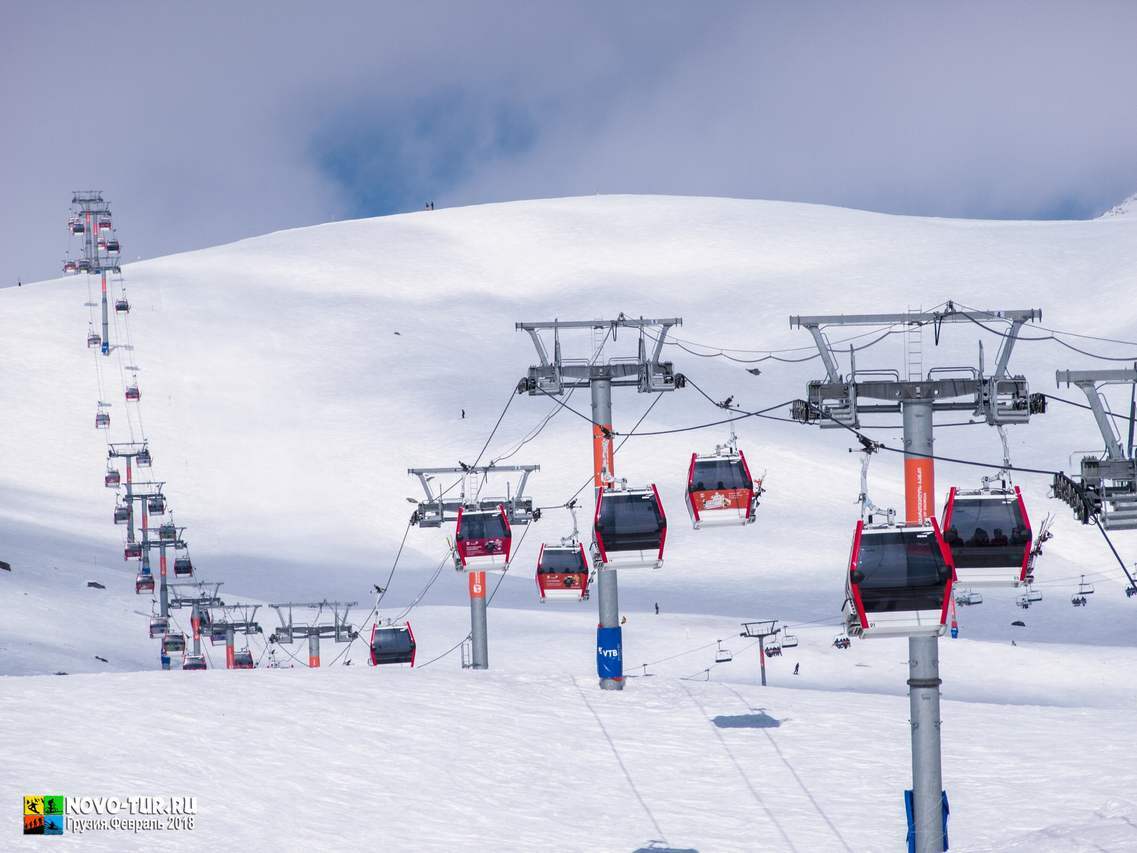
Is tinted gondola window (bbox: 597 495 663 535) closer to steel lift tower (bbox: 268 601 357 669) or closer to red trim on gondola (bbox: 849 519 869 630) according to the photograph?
red trim on gondola (bbox: 849 519 869 630)

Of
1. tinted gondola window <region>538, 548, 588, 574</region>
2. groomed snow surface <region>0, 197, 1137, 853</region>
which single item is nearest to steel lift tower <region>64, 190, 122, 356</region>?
groomed snow surface <region>0, 197, 1137, 853</region>

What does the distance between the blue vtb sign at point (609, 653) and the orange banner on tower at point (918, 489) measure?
37.6 ft

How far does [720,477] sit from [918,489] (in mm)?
7184

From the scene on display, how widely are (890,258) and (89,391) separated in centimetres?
6599

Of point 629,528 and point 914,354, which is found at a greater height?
point 914,354

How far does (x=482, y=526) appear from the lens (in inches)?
1303

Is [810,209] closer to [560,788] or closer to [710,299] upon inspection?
[710,299]

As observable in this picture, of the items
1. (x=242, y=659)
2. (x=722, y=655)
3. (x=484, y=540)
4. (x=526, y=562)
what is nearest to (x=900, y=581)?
(x=484, y=540)

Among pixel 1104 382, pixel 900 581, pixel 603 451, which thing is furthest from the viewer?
pixel 603 451

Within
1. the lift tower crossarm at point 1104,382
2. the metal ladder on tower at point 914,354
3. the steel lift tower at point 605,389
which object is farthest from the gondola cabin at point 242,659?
the lift tower crossarm at point 1104,382

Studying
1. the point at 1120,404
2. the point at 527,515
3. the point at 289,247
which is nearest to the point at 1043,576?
the point at 1120,404

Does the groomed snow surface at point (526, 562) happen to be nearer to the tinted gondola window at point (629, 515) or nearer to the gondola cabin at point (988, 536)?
the gondola cabin at point (988, 536)

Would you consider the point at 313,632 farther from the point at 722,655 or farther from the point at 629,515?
the point at 629,515

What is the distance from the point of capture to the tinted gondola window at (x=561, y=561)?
36.0m
